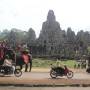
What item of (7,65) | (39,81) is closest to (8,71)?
(7,65)

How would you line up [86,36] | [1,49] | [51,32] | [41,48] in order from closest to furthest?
[1,49] → [41,48] → [51,32] → [86,36]

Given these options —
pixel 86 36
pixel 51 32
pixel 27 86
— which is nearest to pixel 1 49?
pixel 27 86

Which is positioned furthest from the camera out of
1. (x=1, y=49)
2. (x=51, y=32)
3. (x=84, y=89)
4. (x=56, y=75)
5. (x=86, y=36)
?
(x=86, y=36)

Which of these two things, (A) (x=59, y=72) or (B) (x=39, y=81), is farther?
(A) (x=59, y=72)

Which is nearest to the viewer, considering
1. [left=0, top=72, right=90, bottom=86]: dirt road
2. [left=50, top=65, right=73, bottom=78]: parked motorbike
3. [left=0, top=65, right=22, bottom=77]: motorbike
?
[left=0, top=72, right=90, bottom=86]: dirt road

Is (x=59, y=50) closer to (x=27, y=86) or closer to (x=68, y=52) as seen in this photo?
(x=68, y=52)

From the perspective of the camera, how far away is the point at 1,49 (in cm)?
2766

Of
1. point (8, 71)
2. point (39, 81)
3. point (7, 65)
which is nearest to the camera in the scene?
point (39, 81)

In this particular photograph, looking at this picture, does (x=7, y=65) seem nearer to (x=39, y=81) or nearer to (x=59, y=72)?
(x=59, y=72)

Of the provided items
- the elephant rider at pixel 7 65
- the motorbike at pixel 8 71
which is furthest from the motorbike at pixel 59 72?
the elephant rider at pixel 7 65

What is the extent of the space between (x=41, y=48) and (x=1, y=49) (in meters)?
95.0

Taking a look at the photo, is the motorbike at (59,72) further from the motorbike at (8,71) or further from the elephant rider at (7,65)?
the elephant rider at (7,65)

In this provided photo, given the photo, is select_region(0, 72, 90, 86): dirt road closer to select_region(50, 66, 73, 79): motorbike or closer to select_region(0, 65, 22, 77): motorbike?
select_region(0, 65, 22, 77): motorbike

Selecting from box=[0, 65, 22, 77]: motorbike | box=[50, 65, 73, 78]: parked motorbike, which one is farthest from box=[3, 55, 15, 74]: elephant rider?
box=[50, 65, 73, 78]: parked motorbike
